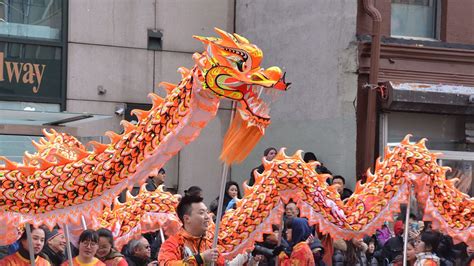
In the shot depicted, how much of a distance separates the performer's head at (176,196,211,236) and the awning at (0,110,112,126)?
526 centimetres

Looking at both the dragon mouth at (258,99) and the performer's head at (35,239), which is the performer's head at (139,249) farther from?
the dragon mouth at (258,99)

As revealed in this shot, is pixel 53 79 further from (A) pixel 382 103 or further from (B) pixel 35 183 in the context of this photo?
(B) pixel 35 183

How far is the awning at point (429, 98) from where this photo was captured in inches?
615

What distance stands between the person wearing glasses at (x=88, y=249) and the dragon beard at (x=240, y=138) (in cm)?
158

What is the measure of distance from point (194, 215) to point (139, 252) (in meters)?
2.47

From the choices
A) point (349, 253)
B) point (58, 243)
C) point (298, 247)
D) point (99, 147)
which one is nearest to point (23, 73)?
point (349, 253)

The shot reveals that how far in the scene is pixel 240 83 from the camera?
7.13 meters

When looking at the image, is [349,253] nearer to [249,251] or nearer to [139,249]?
[249,251]

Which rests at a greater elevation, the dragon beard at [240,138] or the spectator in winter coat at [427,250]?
the dragon beard at [240,138]

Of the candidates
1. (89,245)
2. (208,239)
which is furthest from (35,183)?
(208,239)

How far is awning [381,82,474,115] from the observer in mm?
15609

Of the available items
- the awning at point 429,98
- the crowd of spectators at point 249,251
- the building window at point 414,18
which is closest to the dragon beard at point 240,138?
the crowd of spectators at point 249,251

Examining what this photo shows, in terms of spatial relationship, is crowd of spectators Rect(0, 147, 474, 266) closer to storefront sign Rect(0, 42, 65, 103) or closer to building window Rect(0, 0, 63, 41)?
storefront sign Rect(0, 42, 65, 103)

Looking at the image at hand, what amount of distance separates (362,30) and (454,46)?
1523mm
